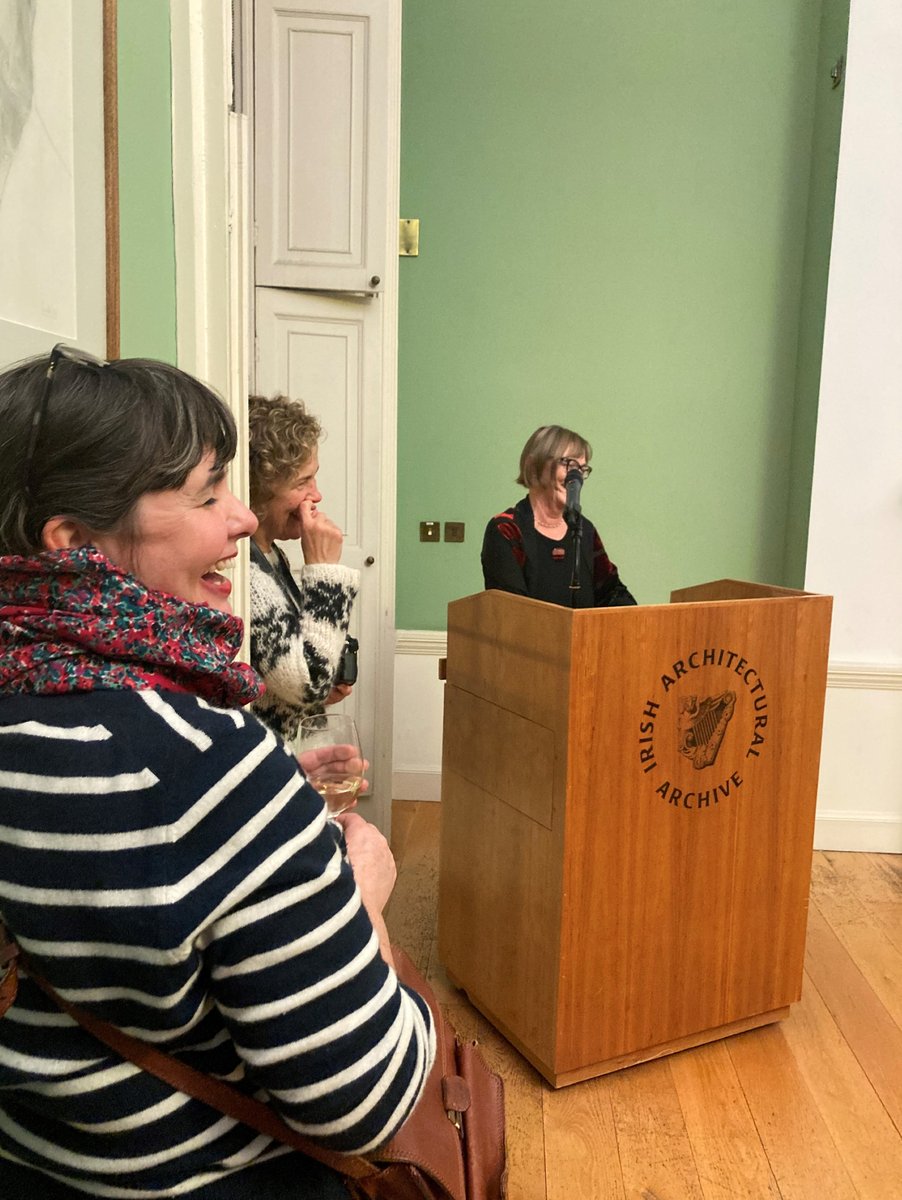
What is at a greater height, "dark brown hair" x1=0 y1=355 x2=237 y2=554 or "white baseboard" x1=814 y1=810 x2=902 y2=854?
"dark brown hair" x1=0 y1=355 x2=237 y2=554

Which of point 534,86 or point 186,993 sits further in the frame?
point 534,86

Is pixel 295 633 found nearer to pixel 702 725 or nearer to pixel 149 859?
pixel 702 725

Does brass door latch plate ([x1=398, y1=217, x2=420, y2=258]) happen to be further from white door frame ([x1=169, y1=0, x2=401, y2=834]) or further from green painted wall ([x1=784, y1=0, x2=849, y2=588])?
white door frame ([x1=169, y1=0, x2=401, y2=834])

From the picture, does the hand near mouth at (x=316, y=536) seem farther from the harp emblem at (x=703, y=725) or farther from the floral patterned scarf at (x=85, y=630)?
the floral patterned scarf at (x=85, y=630)

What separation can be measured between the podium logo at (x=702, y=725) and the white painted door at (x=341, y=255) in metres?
1.43

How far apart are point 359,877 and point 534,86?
11.6 feet

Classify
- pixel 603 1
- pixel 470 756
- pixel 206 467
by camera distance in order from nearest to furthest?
pixel 206 467 < pixel 470 756 < pixel 603 1

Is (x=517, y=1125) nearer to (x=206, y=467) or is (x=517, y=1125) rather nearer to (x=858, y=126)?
(x=206, y=467)

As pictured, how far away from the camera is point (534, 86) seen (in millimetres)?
3514

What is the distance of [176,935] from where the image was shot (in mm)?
602

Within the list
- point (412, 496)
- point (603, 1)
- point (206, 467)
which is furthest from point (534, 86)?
point (206, 467)

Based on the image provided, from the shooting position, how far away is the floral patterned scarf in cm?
64

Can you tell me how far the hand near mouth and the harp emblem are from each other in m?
0.81

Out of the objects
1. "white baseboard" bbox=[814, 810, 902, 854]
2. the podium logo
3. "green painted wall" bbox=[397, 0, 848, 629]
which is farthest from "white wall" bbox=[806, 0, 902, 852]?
the podium logo
